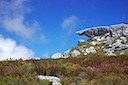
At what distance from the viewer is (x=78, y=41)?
57.7 meters

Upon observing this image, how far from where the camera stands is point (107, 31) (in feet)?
197

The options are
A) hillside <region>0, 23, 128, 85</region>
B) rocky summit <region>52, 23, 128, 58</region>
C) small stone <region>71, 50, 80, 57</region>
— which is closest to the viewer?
hillside <region>0, 23, 128, 85</region>

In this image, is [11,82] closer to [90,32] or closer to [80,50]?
[80,50]

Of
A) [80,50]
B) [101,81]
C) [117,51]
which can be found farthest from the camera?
[80,50]

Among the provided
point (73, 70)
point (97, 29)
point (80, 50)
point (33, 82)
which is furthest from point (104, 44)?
point (33, 82)

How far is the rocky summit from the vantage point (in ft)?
154

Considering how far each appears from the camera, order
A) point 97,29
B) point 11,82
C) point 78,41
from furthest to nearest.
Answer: point 97,29
point 78,41
point 11,82

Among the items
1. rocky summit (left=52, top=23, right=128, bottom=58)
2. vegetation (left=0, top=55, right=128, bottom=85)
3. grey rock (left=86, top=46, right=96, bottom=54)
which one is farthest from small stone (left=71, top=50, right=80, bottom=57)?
vegetation (left=0, top=55, right=128, bottom=85)

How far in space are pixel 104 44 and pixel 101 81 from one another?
4145 cm

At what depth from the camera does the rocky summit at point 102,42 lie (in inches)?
1848

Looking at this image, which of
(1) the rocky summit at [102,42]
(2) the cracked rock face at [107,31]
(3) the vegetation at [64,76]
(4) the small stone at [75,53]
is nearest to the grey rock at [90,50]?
(1) the rocky summit at [102,42]

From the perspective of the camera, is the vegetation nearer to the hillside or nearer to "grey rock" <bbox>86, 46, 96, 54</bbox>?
the hillside

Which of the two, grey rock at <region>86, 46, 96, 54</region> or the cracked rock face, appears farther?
the cracked rock face

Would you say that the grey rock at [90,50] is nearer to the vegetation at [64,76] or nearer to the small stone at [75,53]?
the small stone at [75,53]
